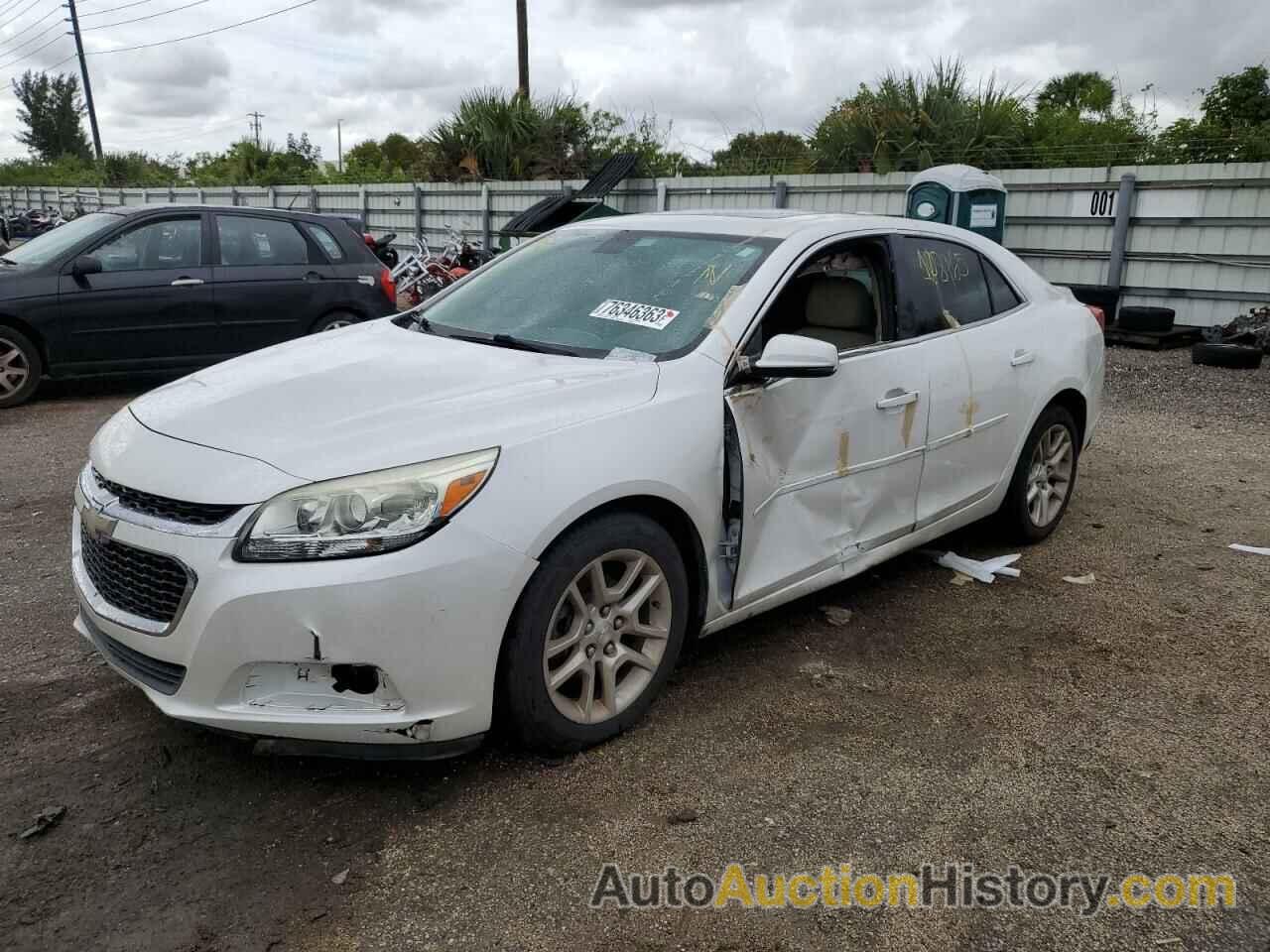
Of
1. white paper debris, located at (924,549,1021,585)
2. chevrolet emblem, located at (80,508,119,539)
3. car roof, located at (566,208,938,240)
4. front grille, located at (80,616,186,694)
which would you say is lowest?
white paper debris, located at (924,549,1021,585)

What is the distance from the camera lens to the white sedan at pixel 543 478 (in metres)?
2.55

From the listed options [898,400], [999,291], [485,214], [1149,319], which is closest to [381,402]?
[898,400]

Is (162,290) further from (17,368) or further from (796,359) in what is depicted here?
(796,359)

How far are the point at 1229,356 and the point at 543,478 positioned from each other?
9045 millimetres

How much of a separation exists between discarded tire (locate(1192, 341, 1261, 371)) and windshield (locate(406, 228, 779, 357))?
305 inches

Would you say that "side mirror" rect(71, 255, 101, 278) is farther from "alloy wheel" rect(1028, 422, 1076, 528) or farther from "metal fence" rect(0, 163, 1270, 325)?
"metal fence" rect(0, 163, 1270, 325)

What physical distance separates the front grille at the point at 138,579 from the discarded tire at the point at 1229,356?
9762mm

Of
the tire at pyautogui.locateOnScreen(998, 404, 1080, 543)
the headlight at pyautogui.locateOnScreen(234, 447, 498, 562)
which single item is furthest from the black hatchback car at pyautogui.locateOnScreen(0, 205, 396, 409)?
the headlight at pyautogui.locateOnScreen(234, 447, 498, 562)

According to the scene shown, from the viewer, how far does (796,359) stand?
320cm

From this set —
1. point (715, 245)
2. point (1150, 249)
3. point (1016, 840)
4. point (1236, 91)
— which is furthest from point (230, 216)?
point (1236, 91)

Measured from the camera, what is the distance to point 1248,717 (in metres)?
3.37

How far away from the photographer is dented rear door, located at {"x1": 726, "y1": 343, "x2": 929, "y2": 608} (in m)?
3.33

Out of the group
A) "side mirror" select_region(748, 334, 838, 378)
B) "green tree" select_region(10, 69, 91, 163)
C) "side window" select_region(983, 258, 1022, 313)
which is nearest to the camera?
"side mirror" select_region(748, 334, 838, 378)

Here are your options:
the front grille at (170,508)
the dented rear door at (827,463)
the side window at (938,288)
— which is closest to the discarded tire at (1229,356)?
the side window at (938,288)
